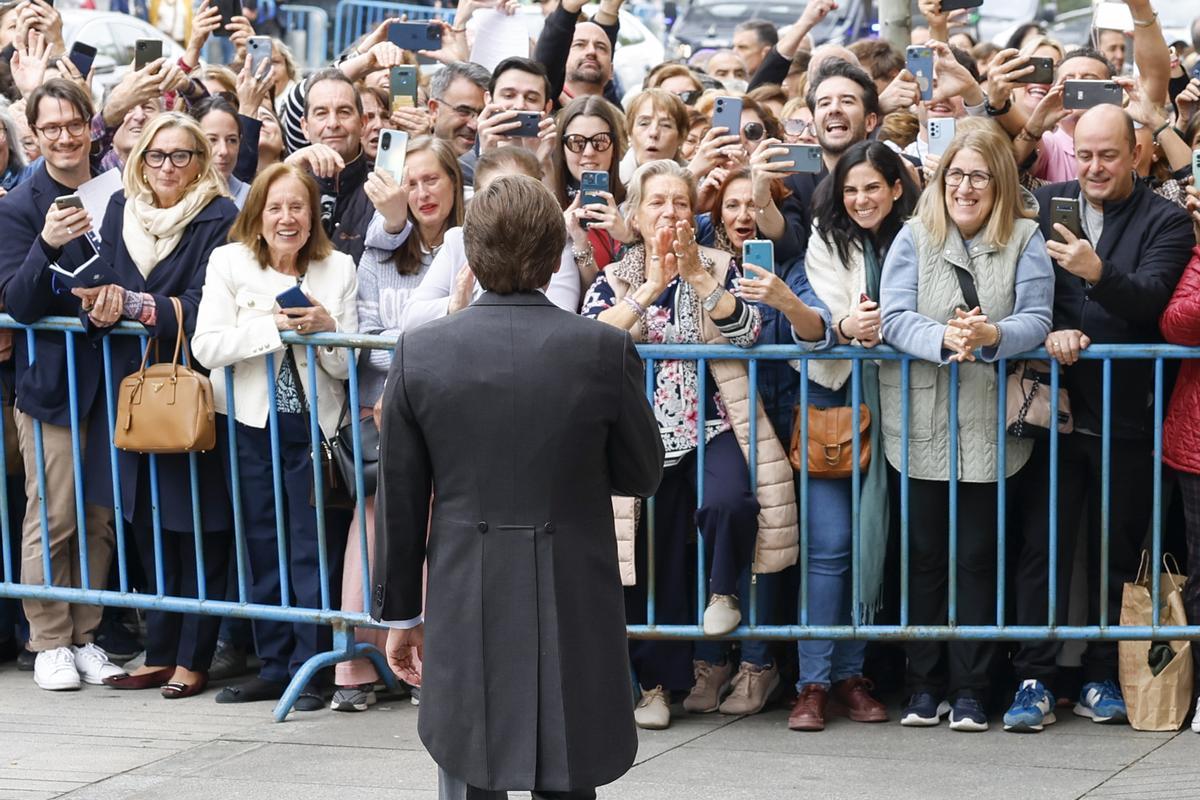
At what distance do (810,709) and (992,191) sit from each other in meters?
1.94

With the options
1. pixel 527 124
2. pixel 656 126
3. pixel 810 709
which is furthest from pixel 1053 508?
pixel 527 124

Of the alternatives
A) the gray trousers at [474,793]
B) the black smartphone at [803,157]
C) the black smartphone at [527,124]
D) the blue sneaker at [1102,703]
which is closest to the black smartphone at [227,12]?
the black smartphone at [527,124]

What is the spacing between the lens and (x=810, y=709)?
6.49m

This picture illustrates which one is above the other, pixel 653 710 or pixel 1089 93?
pixel 1089 93

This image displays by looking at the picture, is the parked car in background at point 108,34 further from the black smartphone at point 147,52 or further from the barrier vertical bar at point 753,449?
the barrier vertical bar at point 753,449

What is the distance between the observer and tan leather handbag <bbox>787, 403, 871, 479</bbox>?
6.43m

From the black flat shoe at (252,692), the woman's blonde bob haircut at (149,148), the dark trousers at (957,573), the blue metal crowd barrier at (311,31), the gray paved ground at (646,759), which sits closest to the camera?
the gray paved ground at (646,759)

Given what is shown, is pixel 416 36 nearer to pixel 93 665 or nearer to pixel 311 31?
pixel 93 665

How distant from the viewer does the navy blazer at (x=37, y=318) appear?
22.8 ft

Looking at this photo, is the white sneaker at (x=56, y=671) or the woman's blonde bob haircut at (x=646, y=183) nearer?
the woman's blonde bob haircut at (x=646, y=183)

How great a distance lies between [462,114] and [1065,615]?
3399mm

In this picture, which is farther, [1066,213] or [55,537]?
[55,537]

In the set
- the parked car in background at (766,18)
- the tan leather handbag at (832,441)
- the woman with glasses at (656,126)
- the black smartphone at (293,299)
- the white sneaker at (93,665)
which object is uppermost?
the parked car in background at (766,18)

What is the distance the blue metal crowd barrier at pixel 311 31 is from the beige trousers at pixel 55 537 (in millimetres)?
18179
